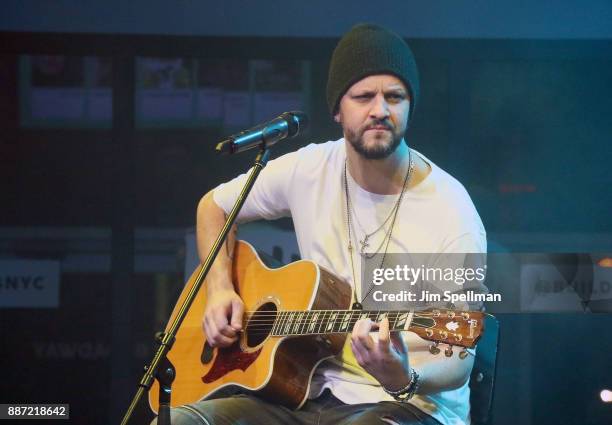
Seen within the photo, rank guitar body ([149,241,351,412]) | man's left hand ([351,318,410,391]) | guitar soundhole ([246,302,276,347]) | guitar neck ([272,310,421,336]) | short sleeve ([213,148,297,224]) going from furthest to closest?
short sleeve ([213,148,297,224]), guitar soundhole ([246,302,276,347]), guitar body ([149,241,351,412]), guitar neck ([272,310,421,336]), man's left hand ([351,318,410,391])

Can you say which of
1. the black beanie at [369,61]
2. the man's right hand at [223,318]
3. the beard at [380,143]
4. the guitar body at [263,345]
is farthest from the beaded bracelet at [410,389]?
the black beanie at [369,61]

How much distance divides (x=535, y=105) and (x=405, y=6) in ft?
1.89

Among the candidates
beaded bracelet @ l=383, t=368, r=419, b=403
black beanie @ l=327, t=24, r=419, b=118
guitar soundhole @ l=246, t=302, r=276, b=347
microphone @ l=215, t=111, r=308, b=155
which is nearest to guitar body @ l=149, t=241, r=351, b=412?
guitar soundhole @ l=246, t=302, r=276, b=347

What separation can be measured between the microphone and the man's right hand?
1.81ft

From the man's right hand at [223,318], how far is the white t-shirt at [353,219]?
0.27 m

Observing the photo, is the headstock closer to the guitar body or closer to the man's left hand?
the man's left hand

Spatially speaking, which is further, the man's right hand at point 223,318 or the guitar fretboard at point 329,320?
the man's right hand at point 223,318

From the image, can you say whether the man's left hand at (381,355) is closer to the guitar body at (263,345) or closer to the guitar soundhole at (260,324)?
the guitar body at (263,345)

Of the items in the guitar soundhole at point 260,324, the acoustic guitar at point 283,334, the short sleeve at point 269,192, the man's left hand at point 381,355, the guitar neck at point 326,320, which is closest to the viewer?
the man's left hand at point 381,355

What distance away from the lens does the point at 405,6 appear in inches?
125

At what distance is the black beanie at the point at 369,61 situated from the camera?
2580 mm

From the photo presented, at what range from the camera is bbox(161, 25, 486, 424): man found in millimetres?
2398

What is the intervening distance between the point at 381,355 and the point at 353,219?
643mm

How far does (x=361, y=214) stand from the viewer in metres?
2.66
